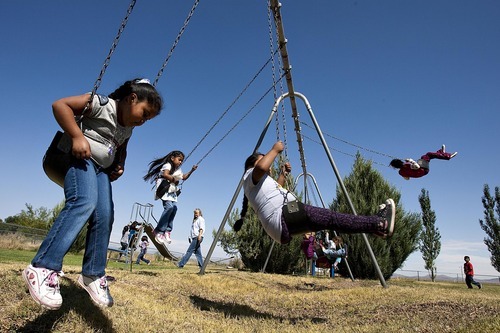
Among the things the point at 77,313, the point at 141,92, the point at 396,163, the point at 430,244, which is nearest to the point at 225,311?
the point at 77,313

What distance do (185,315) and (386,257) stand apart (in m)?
11.4

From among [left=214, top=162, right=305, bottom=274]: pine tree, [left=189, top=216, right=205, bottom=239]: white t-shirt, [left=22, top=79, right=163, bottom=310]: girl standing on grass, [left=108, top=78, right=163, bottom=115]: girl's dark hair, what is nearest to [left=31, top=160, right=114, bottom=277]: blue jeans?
[left=22, top=79, right=163, bottom=310]: girl standing on grass

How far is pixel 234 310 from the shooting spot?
3.62 meters

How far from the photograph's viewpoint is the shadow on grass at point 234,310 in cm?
326

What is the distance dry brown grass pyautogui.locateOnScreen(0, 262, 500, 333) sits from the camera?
7.36ft

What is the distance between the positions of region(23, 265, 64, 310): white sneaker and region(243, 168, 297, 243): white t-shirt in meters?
1.70

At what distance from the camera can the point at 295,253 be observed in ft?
41.7

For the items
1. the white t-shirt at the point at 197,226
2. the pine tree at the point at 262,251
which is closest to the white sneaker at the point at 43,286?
the white t-shirt at the point at 197,226

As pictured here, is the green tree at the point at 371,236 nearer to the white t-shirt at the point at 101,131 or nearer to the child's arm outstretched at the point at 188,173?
the child's arm outstretched at the point at 188,173

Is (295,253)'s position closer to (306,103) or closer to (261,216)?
(306,103)

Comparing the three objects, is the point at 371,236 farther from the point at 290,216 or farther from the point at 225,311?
the point at 290,216

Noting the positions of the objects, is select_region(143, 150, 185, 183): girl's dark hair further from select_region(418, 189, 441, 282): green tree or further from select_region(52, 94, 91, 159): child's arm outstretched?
select_region(418, 189, 441, 282): green tree

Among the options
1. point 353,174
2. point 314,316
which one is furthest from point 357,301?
point 353,174

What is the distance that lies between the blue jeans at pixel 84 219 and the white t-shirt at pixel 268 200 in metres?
1.31
